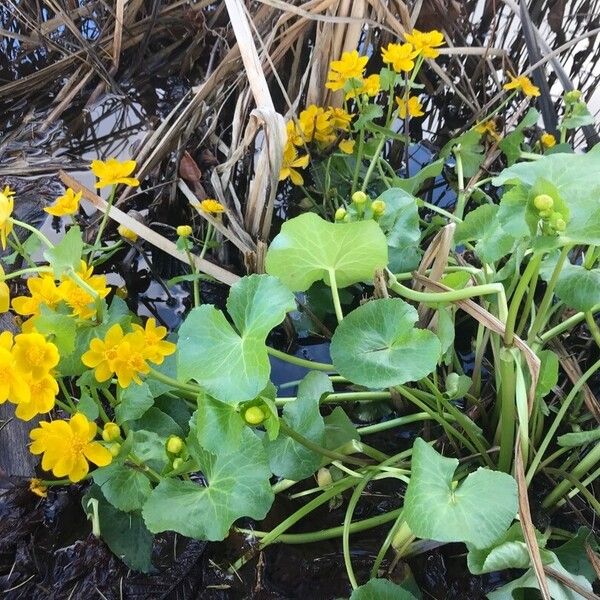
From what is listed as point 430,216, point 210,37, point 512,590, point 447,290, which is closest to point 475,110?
→ point 430,216

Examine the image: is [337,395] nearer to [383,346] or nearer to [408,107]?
[383,346]

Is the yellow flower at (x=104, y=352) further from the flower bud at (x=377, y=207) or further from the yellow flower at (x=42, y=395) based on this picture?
the flower bud at (x=377, y=207)

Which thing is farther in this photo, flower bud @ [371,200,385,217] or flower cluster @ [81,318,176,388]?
flower bud @ [371,200,385,217]

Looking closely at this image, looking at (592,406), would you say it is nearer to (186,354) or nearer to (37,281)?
(186,354)

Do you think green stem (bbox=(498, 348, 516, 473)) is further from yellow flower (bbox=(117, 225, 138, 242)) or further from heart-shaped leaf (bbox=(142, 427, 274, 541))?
yellow flower (bbox=(117, 225, 138, 242))

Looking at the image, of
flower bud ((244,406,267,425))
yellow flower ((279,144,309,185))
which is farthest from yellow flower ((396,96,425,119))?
flower bud ((244,406,267,425))

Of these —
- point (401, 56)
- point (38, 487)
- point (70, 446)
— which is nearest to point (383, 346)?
point (70, 446)

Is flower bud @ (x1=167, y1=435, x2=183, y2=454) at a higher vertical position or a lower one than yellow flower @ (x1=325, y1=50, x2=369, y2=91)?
lower
